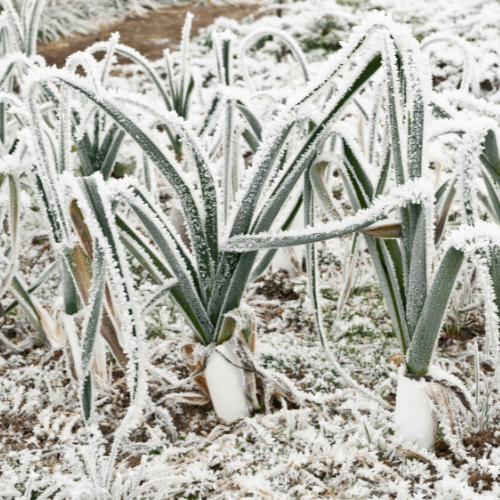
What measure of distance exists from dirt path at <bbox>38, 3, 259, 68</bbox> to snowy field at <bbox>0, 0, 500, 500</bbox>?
13.3ft

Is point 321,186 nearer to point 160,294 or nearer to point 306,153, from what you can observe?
point 306,153

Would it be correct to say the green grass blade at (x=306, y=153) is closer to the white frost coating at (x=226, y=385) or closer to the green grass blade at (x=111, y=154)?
the white frost coating at (x=226, y=385)

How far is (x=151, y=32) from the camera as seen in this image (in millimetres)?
5820

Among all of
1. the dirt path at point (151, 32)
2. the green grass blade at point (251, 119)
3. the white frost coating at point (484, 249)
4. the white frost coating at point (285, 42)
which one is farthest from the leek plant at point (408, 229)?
the dirt path at point (151, 32)

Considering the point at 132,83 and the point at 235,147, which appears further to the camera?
the point at 132,83

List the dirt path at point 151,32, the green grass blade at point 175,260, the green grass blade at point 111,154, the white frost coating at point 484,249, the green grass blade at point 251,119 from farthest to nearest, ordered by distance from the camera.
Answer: the dirt path at point 151,32 → the green grass blade at point 111,154 → the green grass blade at point 251,119 → the green grass blade at point 175,260 → the white frost coating at point 484,249

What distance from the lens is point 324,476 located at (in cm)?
98

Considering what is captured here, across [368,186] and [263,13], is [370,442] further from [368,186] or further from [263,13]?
[263,13]

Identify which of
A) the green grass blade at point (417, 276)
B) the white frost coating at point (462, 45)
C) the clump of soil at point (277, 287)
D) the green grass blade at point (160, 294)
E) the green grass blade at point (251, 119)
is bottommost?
the clump of soil at point (277, 287)

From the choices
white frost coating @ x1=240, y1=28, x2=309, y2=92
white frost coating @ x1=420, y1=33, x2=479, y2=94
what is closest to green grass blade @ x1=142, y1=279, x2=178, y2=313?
white frost coating @ x1=420, y1=33, x2=479, y2=94

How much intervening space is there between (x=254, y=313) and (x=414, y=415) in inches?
15.3

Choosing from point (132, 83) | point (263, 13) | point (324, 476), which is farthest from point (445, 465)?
point (263, 13)

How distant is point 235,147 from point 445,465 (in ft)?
2.84

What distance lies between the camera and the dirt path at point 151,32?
516 centimetres
